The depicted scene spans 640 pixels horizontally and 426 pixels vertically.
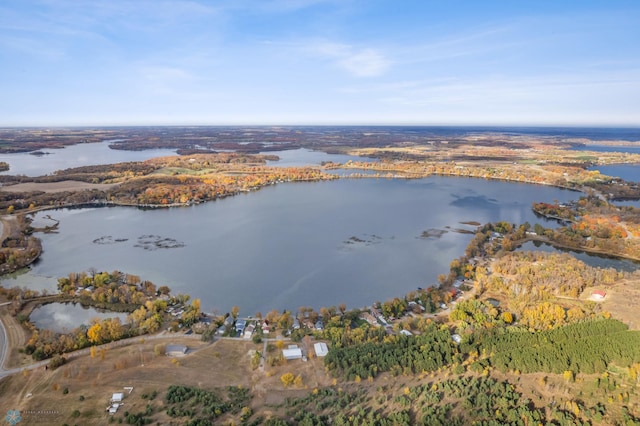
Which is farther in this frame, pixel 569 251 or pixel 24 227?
pixel 24 227

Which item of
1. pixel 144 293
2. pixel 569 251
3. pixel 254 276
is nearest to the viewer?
pixel 144 293

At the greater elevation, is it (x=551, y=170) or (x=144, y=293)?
(x=551, y=170)

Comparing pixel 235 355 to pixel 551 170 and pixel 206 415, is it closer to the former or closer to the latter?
pixel 206 415

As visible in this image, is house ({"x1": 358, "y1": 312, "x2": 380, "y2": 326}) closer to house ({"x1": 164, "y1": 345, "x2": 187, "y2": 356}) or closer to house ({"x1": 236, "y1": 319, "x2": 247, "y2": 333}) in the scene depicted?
house ({"x1": 236, "y1": 319, "x2": 247, "y2": 333})

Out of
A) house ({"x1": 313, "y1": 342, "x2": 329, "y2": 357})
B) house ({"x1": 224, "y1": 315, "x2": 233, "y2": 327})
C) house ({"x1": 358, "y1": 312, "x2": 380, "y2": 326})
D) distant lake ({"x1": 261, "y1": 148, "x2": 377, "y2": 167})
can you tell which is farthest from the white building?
distant lake ({"x1": 261, "y1": 148, "x2": 377, "y2": 167})

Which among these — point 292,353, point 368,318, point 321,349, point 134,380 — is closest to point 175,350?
point 134,380

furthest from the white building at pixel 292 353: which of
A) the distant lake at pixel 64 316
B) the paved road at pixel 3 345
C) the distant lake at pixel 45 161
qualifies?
the distant lake at pixel 45 161

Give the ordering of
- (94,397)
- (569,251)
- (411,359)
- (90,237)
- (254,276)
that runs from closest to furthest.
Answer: (94,397)
(411,359)
(254,276)
(569,251)
(90,237)

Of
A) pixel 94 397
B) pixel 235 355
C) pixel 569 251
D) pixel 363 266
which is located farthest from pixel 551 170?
pixel 94 397
